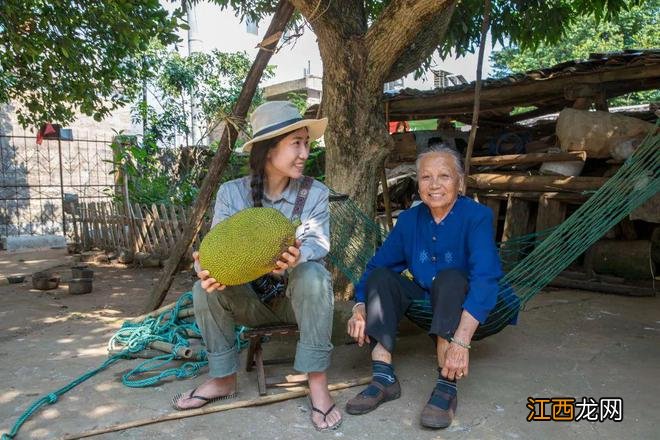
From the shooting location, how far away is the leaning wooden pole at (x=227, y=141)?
11.2 ft

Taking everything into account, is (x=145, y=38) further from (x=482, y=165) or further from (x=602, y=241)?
(x=602, y=241)

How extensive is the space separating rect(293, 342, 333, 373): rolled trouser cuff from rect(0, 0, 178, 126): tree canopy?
3.01 m

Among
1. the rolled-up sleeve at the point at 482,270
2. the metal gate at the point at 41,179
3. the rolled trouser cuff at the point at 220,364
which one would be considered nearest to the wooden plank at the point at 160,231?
the metal gate at the point at 41,179

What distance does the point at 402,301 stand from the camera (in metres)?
2.33

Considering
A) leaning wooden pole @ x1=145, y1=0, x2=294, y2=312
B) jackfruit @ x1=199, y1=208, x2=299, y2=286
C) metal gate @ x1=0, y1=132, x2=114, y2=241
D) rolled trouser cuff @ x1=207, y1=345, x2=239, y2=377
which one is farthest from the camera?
metal gate @ x1=0, y1=132, x2=114, y2=241

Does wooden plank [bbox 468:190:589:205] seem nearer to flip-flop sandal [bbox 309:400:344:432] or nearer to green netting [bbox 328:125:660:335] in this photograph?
green netting [bbox 328:125:660:335]

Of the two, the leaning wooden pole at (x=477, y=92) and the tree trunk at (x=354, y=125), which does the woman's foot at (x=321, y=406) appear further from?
the leaning wooden pole at (x=477, y=92)

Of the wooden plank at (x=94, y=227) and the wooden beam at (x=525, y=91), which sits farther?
the wooden plank at (x=94, y=227)

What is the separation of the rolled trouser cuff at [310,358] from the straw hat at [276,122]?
86 centimetres

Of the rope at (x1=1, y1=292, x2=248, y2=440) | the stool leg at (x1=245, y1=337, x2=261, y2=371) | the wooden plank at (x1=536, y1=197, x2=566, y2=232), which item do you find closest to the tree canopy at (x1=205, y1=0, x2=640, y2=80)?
the wooden plank at (x1=536, y1=197, x2=566, y2=232)

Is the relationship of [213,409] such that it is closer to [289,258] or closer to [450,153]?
[289,258]

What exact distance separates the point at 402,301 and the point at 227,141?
178cm

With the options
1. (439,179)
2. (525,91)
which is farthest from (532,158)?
(439,179)

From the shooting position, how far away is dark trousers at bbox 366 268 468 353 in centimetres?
210
